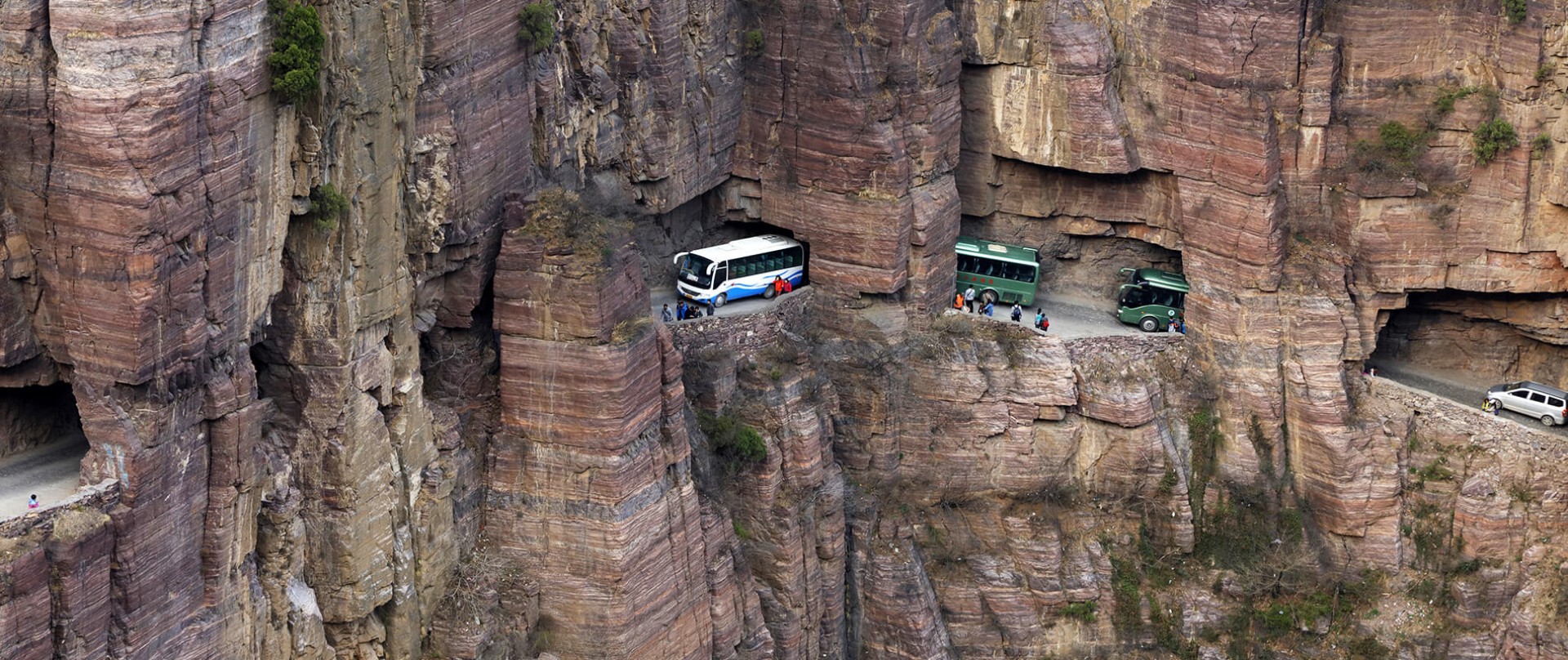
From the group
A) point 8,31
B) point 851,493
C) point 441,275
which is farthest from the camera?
point 851,493

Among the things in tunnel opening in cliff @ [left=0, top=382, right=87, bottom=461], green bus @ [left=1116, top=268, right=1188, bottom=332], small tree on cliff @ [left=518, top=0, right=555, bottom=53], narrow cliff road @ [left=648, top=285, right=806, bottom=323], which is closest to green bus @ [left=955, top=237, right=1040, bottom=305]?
green bus @ [left=1116, top=268, right=1188, bottom=332]

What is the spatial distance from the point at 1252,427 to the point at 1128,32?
12.5m

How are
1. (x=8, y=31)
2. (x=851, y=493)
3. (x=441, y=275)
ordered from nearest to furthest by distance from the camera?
(x=8, y=31) → (x=441, y=275) → (x=851, y=493)

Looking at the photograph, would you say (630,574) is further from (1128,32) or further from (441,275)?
(1128,32)

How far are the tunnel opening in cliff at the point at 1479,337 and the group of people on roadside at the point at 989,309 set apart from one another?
34.7 feet

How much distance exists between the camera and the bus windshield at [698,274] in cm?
6425

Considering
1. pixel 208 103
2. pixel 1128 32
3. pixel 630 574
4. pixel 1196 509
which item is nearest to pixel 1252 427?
pixel 1196 509

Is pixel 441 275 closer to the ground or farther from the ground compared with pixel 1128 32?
closer to the ground

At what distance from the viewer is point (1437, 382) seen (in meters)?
70.5

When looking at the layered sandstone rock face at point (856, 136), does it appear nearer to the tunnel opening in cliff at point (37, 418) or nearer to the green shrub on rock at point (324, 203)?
the green shrub on rock at point (324, 203)

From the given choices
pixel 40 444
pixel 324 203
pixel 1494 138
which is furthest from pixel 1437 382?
pixel 40 444

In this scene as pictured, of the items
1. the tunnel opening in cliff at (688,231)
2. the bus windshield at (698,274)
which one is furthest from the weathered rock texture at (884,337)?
the bus windshield at (698,274)

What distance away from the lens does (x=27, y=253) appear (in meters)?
42.8

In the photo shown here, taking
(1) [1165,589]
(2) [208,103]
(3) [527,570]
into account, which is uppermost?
(2) [208,103]
